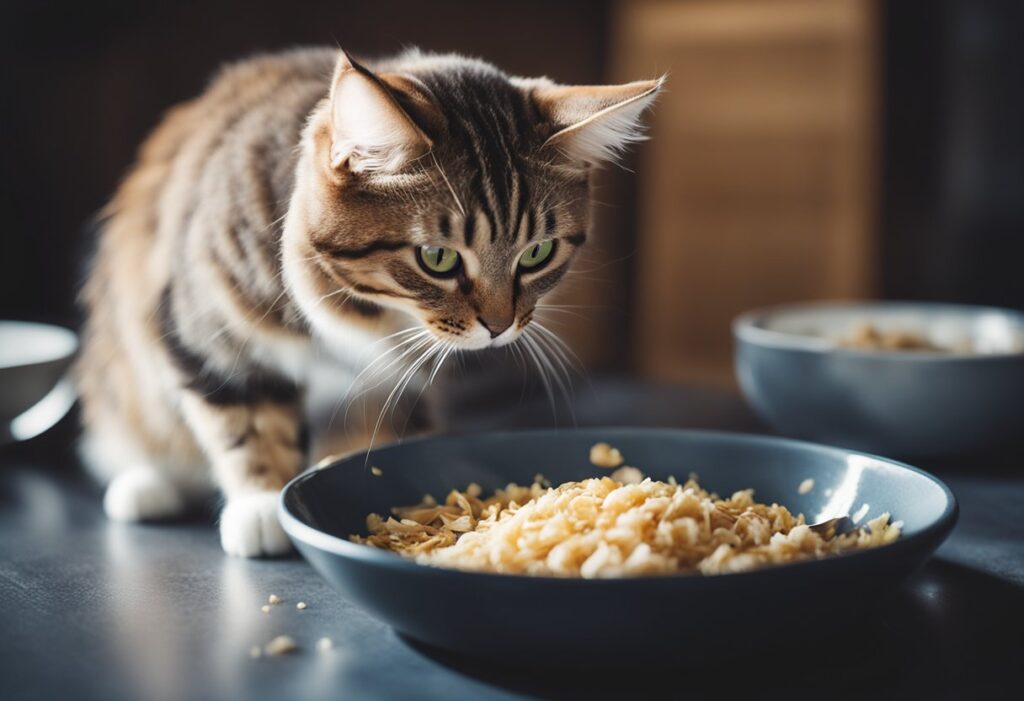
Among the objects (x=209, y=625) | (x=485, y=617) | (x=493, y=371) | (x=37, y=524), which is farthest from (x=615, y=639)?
(x=493, y=371)

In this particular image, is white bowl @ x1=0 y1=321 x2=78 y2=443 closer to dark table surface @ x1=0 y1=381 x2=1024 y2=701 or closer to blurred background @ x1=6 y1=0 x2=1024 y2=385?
dark table surface @ x1=0 y1=381 x2=1024 y2=701

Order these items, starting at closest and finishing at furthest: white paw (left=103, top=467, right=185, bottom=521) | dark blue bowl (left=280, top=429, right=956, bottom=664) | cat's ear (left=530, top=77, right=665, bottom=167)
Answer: dark blue bowl (left=280, top=429, right=956, bottom=664) < cat's ear (left=530, top=77, right=665, bottom=167) < white paw (left=103, top=467, right=185, bottom=521)

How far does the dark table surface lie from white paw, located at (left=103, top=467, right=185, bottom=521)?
0.02 metres

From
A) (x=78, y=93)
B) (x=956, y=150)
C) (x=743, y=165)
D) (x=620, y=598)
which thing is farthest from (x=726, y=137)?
(x=620, y=598)

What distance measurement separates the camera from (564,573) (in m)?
0.75

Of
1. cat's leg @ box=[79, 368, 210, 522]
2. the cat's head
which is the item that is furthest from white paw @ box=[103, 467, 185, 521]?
the cat's head

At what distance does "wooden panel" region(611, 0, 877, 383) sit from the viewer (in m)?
3.26

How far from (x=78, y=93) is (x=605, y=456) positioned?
1.53 meters

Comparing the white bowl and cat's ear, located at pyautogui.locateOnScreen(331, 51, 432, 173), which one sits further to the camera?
the white bowl

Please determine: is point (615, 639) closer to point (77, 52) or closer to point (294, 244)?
point (294, 244)

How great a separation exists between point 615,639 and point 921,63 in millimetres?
2833

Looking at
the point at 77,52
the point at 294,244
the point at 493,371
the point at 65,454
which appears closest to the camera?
the point at 294,244

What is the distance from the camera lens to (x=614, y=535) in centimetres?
77

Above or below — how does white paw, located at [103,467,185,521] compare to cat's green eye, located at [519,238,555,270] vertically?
below
